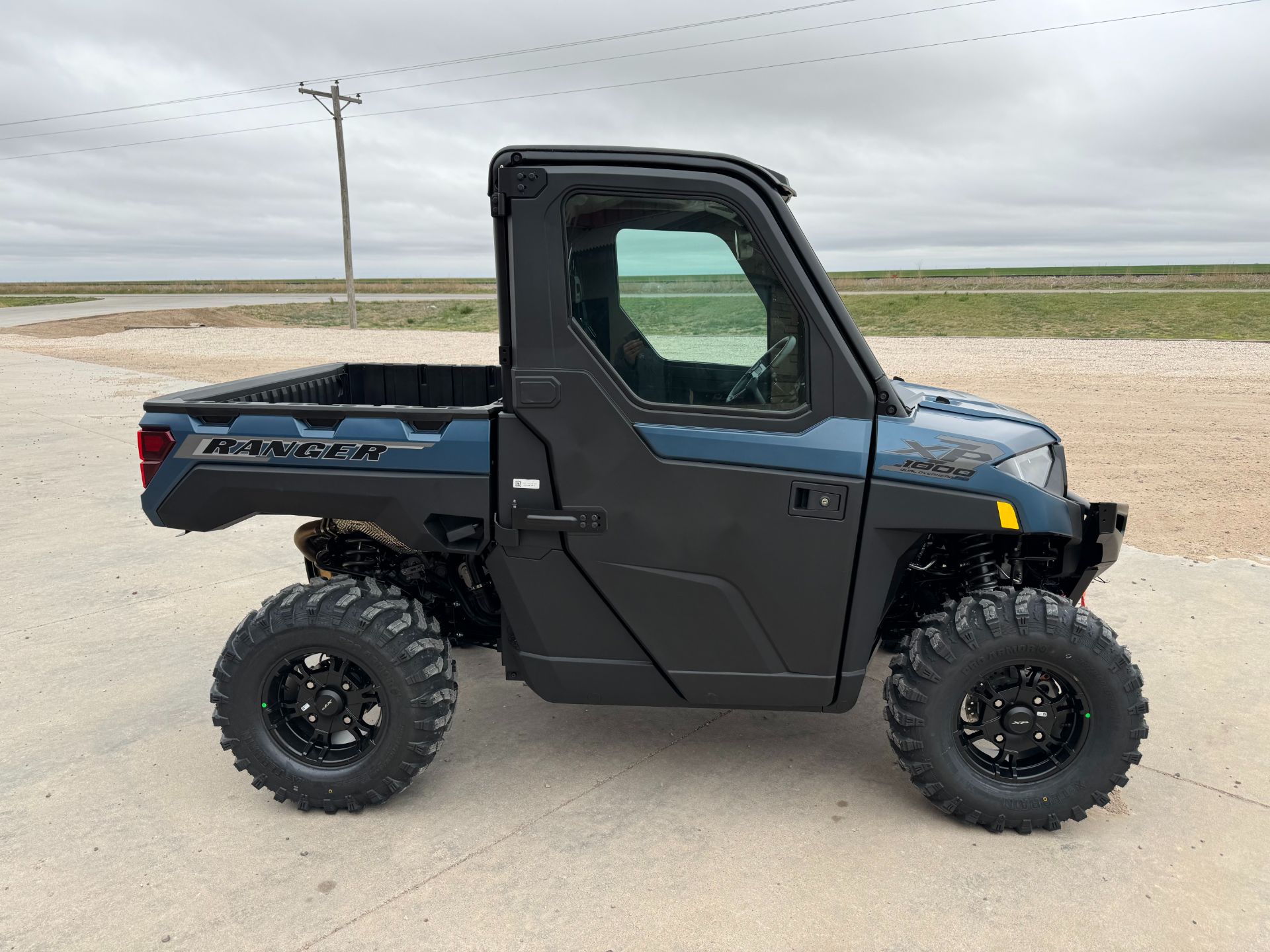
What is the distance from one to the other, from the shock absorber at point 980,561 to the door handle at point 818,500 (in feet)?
2.57

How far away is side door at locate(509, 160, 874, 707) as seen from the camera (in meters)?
2.97

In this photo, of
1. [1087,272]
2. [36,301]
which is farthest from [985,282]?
[36,301]

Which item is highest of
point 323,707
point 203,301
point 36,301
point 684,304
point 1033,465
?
point 684,304

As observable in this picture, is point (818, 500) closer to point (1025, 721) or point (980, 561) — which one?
point (980, 561)

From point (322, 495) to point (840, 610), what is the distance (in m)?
1.82

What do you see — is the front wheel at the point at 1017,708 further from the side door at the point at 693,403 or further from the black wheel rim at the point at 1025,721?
the side door at the point at 693,403

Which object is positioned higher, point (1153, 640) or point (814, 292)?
point (814, 292)

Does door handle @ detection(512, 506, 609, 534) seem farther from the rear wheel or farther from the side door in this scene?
the rear wheel

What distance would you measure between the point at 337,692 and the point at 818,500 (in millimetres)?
1816

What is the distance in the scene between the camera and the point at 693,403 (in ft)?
10.1

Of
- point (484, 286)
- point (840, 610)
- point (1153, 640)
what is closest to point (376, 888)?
point (840, 610)

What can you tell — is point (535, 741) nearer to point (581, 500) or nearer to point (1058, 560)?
point (581, 500)

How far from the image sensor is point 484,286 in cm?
7644

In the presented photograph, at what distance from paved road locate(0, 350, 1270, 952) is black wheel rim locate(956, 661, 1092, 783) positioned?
0.23 metres
